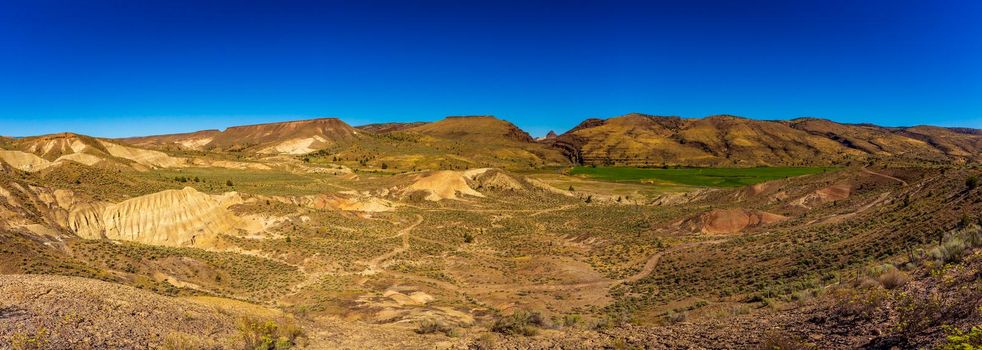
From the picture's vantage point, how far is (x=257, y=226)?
44.6 m

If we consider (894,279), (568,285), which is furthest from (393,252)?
(894,279)

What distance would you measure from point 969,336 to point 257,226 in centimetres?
4776

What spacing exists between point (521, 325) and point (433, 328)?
3.63m

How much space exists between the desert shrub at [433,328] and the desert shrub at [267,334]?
4.40 meters

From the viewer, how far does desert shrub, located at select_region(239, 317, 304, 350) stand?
45.6 ft

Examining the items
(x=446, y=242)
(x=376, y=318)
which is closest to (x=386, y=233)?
(x=446, y=242)

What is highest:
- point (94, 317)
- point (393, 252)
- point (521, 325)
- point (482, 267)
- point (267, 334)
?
point (94, 317)

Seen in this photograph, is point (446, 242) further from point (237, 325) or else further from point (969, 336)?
point (969, 336)

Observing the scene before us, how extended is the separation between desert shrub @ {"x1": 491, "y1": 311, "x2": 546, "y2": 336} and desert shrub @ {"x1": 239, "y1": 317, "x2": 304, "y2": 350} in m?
6.89

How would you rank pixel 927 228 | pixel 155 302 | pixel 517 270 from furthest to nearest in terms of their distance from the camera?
pixel 517 270, pixel 927 228, pixel 155 302

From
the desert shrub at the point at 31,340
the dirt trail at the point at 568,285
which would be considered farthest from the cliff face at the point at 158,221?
the desert shrub at the point at 31,340

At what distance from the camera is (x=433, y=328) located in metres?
18.1

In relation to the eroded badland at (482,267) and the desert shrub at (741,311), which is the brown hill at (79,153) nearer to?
the eroded badland at (482,267)

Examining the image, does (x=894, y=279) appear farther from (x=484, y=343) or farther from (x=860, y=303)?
(x=484, y=343)
